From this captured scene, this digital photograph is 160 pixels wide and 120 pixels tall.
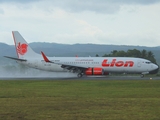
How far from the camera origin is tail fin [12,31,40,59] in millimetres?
64188

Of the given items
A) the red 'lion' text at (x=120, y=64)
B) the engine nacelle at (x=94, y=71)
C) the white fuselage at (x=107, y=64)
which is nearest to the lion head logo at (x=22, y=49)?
the white fuselage at (x=107, y=64)

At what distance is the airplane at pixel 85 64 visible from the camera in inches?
2286

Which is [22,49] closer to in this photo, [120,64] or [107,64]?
[107,64]

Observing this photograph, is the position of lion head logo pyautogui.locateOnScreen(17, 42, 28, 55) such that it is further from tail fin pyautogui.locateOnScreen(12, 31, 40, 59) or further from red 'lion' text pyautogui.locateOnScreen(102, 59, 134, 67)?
red 'lion' text pyautogui.locateOnScreen(102, 59, 134, 67)

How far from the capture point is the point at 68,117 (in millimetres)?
16531

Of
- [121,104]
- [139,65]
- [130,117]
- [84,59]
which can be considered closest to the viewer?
[130,117]

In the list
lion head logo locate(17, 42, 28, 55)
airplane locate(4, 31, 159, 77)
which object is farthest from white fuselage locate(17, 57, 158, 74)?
lion head logo locate(17, 42, 28, 55)

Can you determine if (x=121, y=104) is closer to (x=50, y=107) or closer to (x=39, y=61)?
(x=50, y=107)

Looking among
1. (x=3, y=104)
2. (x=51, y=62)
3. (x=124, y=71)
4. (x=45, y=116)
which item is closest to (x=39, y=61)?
(x=51, y=62)

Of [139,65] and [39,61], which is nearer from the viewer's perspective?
[139,65]

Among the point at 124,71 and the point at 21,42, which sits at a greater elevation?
the point at 21,42

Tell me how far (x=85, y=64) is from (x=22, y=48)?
35.2 ft

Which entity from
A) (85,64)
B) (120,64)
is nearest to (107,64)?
(120,64)

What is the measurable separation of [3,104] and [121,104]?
601 centimetres
